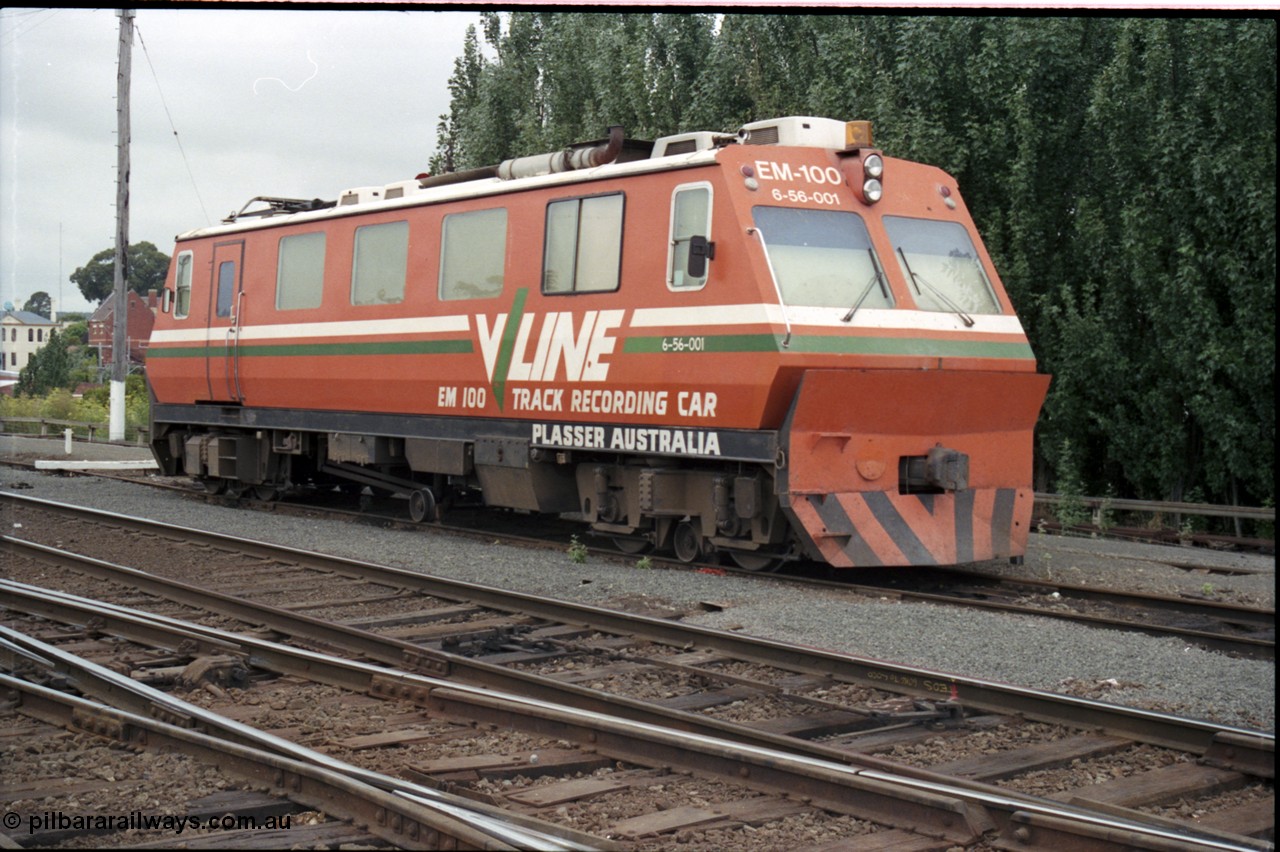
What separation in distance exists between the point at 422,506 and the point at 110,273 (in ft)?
147

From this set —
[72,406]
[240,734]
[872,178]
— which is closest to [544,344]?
[872,178]

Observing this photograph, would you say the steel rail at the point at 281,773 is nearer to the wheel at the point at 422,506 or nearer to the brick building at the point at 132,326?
the wheel at the point at 422,506

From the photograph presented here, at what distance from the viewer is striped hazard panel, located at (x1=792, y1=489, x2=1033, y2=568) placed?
1032 centimetres

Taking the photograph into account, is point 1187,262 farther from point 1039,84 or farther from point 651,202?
point 651,202

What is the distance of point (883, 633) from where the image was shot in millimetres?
8523

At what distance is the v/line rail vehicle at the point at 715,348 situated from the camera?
10398 mm

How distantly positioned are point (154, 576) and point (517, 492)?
364 centimetres

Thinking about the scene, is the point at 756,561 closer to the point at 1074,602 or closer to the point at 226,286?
the point at 1074,602

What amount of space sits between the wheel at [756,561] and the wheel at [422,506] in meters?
4.32

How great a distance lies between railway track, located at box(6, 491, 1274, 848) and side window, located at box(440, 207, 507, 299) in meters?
4.51

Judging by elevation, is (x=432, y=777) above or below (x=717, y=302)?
below

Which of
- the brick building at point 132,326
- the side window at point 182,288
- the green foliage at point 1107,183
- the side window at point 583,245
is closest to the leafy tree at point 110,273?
the brick building at point 132,326

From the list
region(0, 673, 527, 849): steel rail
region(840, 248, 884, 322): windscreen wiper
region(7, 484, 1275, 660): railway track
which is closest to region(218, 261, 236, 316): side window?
region(7, 484, 1275, 660): railway track

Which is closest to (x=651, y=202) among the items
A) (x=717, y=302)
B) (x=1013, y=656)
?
(x=717, y=302)
